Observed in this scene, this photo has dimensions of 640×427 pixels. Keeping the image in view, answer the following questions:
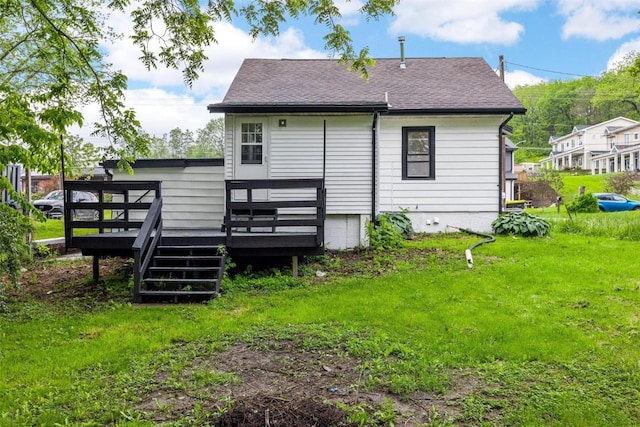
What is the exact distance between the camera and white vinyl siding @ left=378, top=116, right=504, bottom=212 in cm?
1093

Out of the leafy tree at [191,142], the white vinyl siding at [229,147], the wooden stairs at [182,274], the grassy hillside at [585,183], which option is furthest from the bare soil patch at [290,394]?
the grassy hillside at [585,183]

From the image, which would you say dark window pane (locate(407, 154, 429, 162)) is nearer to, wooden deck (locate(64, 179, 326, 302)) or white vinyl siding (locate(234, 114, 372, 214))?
white vinyl siding (locate(234, 114, 372, 214))

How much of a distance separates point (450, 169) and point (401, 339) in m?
7.45

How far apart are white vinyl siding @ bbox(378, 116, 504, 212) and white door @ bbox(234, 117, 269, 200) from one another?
3.30 meters

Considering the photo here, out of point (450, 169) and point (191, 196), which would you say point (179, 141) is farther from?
point (450, 169)

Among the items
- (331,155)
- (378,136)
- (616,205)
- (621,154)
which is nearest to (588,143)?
(621,154)

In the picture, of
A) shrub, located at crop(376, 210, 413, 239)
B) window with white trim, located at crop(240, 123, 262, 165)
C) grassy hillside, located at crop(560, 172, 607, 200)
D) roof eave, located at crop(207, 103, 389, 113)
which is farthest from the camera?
grassy hillside, located at crop(560, 172, 607, 200)

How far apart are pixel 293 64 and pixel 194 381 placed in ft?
37.1

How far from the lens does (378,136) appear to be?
30.7 feet

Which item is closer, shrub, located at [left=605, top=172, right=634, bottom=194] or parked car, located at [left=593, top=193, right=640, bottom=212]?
parked car, located at [left=593, top=193, right=640, bottom=212]

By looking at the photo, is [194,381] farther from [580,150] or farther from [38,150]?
[580,150]

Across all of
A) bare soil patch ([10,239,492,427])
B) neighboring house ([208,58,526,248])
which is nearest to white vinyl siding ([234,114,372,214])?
neighboring house ([208,58,526,248])

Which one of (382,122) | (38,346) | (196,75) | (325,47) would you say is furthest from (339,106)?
(38,346)

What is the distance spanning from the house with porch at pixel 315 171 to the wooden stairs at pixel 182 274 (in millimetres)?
31
